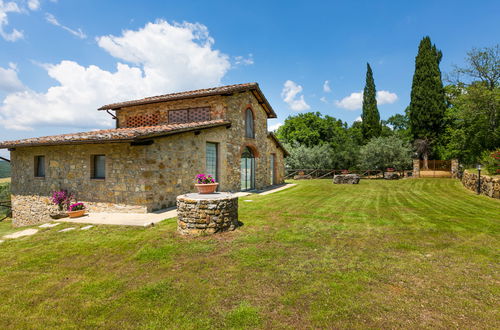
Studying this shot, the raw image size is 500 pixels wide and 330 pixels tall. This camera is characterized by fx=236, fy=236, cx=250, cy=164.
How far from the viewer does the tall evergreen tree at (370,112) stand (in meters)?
36.4

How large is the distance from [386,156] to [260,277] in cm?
2640

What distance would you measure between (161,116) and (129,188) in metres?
6.69

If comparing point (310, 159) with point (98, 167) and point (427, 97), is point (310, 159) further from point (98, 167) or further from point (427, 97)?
point (98, 167)

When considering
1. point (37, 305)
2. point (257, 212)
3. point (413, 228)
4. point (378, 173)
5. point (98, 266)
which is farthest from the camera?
point (378, 173)

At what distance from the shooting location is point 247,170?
50.5 feet

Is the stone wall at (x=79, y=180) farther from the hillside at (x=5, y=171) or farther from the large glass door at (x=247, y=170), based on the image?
the large glass door at (x=247, y=170)

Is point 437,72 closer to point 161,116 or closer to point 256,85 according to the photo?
point 256,85

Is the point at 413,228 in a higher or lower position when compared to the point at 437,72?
lower

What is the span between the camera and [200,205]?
5.88m

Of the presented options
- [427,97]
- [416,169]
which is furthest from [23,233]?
[427,97]

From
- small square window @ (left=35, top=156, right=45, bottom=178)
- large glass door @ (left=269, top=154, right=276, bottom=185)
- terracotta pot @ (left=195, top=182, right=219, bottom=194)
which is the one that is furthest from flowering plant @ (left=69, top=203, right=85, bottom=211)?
large glass door @ (left=269, top=154, right=276, bottom=185)

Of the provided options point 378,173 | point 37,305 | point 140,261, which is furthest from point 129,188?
point 378,173

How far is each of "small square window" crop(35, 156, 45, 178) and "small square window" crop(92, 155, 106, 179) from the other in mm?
3837

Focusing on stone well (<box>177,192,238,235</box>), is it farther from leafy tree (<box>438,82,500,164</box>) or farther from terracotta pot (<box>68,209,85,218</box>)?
leafy tree (<box>438,82,500,164</box>)
